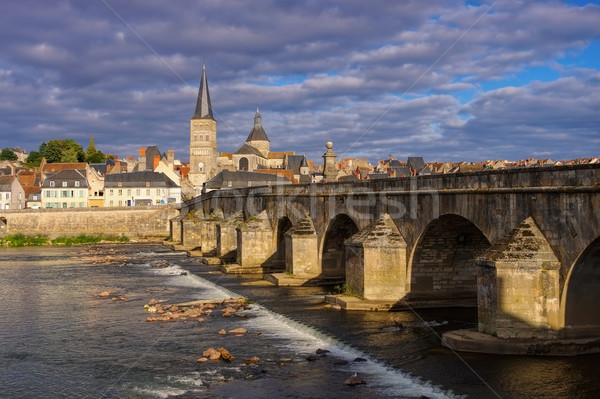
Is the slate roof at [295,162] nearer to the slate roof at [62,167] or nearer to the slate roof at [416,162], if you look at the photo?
the slate roof at [416,162]

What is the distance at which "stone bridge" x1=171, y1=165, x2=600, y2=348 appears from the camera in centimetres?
1612

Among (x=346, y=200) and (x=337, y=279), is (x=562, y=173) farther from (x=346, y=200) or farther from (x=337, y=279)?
(x=337, y=279)

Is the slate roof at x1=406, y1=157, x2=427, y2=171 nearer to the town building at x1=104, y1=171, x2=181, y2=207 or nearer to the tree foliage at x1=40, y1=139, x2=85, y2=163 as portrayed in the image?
the town building at x1=104, y1=171, x2=181, y2=207

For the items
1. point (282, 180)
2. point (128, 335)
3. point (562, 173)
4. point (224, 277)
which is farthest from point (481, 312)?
point (282, 180)

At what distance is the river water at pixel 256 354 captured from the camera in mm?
14969

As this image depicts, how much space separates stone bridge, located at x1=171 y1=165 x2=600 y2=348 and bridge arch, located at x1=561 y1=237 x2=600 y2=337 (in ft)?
0.08

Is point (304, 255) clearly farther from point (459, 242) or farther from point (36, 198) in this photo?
point (36, 198)

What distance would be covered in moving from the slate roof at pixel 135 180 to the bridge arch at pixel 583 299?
84296 mm

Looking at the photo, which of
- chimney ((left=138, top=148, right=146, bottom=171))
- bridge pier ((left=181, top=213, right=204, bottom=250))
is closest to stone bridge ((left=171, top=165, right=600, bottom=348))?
bridge pier ((left=181, top=213, right=204, bottom=250))

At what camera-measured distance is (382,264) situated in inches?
950

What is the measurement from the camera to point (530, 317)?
1634cm

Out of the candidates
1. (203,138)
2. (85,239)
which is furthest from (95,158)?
(85,239)

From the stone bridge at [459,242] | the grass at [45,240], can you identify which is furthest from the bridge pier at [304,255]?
the grass at [45,240]

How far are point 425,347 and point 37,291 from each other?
21.8m
